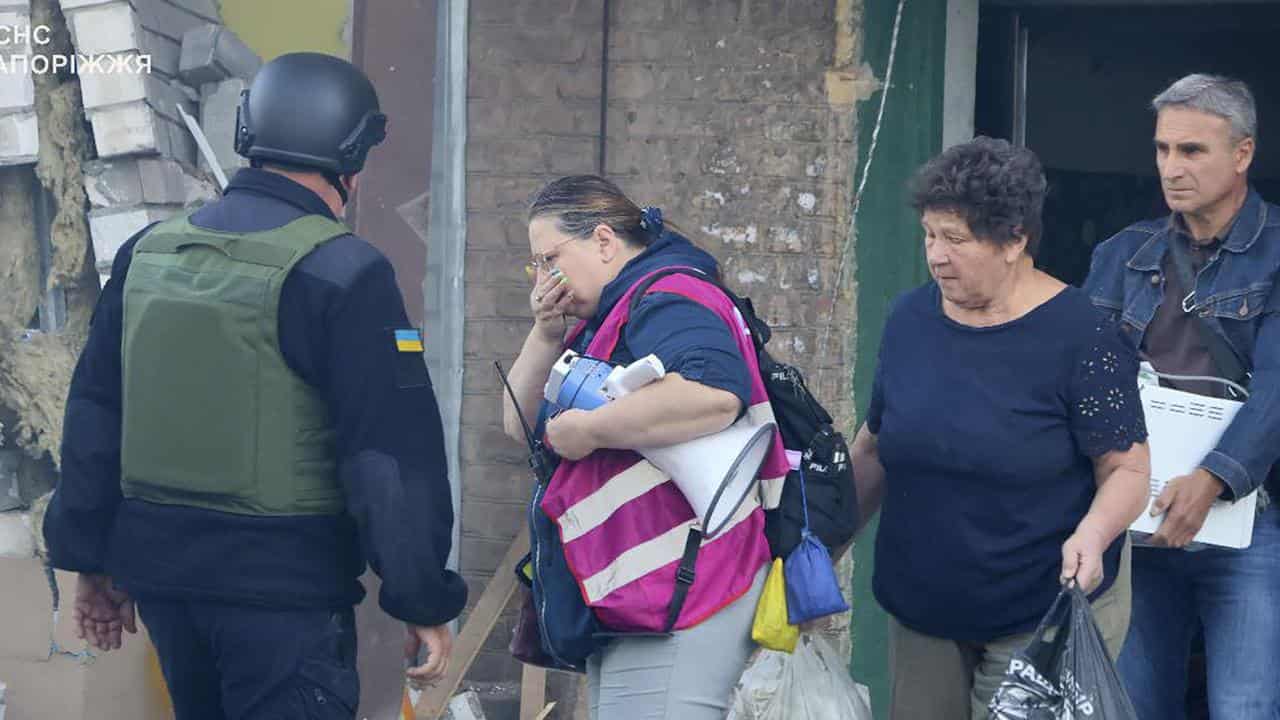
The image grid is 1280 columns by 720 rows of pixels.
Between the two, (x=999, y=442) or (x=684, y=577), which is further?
(x=999, y=442)

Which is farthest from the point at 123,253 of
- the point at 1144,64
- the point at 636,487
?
the point at 1144,64

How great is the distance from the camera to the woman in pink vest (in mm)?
2998

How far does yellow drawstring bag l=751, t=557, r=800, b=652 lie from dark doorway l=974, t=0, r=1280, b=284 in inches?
128

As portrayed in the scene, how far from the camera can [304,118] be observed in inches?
131

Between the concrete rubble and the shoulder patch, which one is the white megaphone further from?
the concrete rubble

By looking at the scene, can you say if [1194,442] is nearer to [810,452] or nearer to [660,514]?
[810,452]

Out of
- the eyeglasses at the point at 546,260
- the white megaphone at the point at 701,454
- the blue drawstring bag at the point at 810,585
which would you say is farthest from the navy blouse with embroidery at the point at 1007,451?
the eyeglasses at the point at 546,260

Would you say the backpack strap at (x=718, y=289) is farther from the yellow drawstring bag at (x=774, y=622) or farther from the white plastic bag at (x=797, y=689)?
the white plastic bag at (x=797, y=689)

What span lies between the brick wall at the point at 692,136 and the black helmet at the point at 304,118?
6.13 ft

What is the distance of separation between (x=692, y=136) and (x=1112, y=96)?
2.02 m

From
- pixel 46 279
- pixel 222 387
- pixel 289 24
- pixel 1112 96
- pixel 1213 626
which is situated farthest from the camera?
pixel 1112 96

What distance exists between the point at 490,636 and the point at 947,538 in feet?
8.22

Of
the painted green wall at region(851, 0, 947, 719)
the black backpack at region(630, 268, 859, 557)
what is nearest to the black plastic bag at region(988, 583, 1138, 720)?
the black backpack at region(630, 268, 859, 557)

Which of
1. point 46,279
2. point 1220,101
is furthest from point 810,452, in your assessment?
point 46,279
